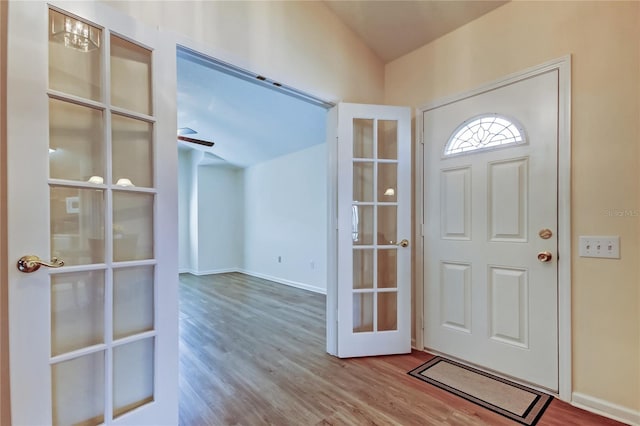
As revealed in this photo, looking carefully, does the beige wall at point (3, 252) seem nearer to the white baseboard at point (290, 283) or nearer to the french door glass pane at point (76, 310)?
the french door glass pane at point (76, 310)

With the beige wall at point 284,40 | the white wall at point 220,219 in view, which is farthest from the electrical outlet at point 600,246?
the white wall at point 220,219

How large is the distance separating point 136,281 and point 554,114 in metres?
2.65

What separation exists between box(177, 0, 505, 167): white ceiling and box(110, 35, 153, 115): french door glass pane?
0.31 m

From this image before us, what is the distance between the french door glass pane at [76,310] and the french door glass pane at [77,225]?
0.08m

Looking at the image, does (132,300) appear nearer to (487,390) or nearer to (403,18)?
(487,390)

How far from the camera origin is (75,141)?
1.31 m

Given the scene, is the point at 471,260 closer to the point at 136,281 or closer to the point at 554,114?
the point at 554,114

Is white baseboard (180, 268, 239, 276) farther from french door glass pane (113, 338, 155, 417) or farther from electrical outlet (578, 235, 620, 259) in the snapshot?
electrical outlet (578, 235, 620, 259)

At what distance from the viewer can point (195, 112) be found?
4586mm

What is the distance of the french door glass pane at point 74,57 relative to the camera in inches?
49.3

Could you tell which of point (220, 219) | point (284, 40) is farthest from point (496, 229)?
point (220, 219)

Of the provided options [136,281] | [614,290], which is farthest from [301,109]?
[614,290]

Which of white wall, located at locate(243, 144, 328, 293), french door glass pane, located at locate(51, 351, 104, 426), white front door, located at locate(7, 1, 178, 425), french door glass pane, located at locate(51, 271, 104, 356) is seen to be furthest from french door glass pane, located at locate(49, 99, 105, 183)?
white wall, located at locate(243, 144, 328, 293)

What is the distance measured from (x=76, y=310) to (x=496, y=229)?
2533 millimetres
